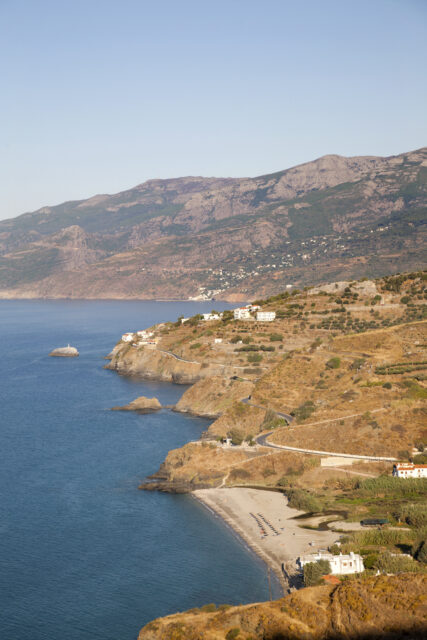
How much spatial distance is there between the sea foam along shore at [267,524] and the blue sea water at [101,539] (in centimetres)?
134

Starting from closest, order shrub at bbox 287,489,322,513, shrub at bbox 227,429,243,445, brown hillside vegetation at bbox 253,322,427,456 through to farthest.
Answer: shrub at bbox 287,489,322,513 < brown hillside vegetation at bbox 253,322,427,456 < shrub at bbox 227,429,243,445

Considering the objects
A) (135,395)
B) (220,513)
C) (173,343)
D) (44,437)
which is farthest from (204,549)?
(173,343)

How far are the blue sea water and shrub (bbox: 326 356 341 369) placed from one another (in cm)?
1959

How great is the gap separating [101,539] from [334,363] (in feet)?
157

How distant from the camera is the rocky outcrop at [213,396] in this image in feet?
379

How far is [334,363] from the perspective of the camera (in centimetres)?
10356

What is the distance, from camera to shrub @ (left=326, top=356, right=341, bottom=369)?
10307cm

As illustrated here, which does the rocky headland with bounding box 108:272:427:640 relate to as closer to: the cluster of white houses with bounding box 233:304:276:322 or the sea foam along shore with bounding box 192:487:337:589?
the sea foam along shore with bounding box 192:487:337:589

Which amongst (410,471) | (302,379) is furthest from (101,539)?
(302,379)

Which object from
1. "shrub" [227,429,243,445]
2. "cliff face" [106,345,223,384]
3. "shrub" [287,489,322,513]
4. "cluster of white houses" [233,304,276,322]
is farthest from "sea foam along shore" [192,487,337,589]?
"cluster of white houses" [233,304,276,322]

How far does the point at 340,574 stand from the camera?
53344mm

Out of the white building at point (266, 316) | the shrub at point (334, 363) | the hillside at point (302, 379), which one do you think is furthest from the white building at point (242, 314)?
the shrub at point (334, 363)

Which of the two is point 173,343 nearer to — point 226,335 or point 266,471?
point 226,335

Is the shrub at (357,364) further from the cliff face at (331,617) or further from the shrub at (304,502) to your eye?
the cliff face at (331,617)
